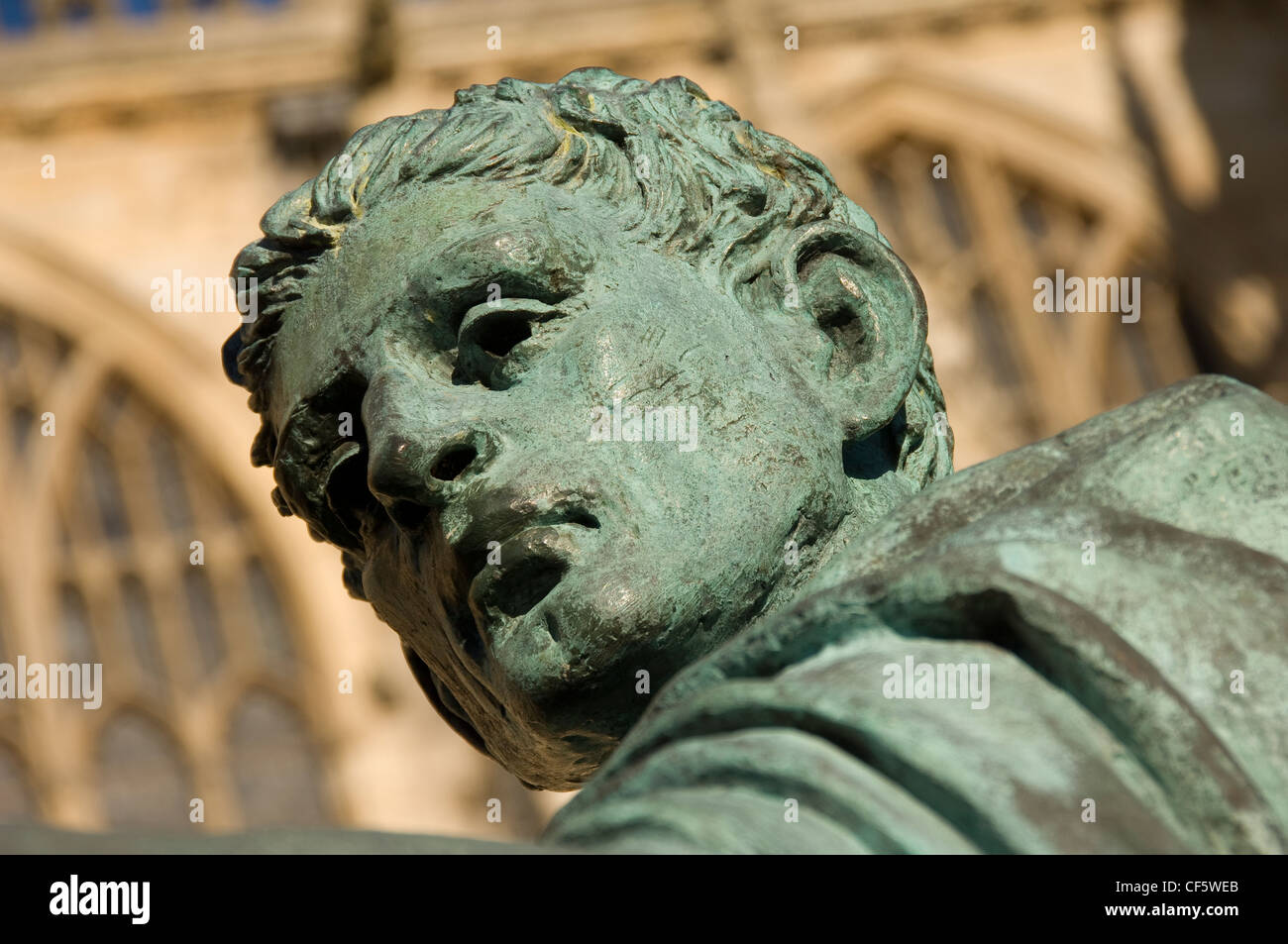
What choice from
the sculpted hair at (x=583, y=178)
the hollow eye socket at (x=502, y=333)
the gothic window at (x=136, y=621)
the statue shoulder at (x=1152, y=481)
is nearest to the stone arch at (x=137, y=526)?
the gothic window at (x=136, y=621)

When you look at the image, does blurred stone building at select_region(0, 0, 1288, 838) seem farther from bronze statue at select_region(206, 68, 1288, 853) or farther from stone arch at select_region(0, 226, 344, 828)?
bronze statue at select_region(206, 68, 1288, 853)

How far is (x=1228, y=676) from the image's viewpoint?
46.5 inches

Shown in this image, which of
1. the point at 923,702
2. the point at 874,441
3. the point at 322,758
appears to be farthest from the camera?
the point at 322,758

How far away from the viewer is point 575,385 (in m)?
1.53

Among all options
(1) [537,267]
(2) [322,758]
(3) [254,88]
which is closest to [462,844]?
(1) [537,267]

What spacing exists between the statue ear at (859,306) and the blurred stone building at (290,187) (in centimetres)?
728

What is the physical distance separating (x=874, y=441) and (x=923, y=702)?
1.70 feet

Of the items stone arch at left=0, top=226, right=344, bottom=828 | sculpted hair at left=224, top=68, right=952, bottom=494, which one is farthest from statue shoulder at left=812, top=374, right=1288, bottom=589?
A: stone arch at left=0, top=226, right=344, bottom=828

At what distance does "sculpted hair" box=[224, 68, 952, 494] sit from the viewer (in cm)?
165

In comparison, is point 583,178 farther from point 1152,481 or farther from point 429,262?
point 1152,481

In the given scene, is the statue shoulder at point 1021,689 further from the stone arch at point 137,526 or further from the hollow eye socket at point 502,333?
the stone arch at point 137,526
